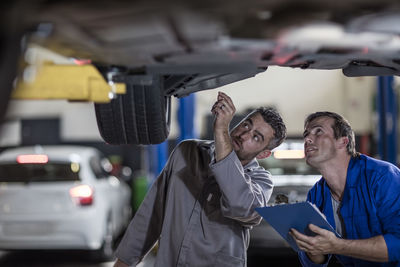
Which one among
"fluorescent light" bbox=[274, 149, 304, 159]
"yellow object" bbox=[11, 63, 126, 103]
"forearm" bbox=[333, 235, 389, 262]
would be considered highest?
"yellow object" bbox=[11, 63, 126, 103]

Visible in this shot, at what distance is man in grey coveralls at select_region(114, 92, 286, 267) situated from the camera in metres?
2.20

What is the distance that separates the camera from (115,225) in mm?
6316

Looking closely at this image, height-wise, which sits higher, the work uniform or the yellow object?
the yellow object

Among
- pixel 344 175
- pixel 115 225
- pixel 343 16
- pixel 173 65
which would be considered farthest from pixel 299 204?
pixel 115 225

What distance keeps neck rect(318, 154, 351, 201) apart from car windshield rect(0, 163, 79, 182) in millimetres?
3635

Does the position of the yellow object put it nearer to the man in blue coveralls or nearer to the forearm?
the man in blue coveralls

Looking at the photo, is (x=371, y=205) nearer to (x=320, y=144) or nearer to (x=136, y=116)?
(x=320, y=144)

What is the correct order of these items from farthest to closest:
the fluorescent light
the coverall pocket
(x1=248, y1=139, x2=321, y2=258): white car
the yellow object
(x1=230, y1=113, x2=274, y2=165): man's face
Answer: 1. the fluorescent light
2. (x1=248, y1=139, x2=321, y2=258): white car
3. (x1=230, y1=113, x2=274, y2=165): man's face
4. the coverall pocket
5. the yellow object

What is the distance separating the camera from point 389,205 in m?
2.15

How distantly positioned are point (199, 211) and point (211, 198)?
9 centimetres

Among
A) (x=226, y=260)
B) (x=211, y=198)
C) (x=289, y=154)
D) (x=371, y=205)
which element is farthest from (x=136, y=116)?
(x=289, y=154)

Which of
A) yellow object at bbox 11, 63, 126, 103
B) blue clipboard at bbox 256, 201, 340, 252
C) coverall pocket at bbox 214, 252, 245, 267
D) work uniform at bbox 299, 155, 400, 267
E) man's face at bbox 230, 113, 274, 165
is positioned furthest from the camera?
man's face at bbox 230, 113, 274, 165

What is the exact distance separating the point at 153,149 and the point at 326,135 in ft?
27.5

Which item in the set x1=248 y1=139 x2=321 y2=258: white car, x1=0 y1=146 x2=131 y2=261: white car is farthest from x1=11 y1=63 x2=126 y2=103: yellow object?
x1=0 y1=146 x2=131 y2=261: white car
